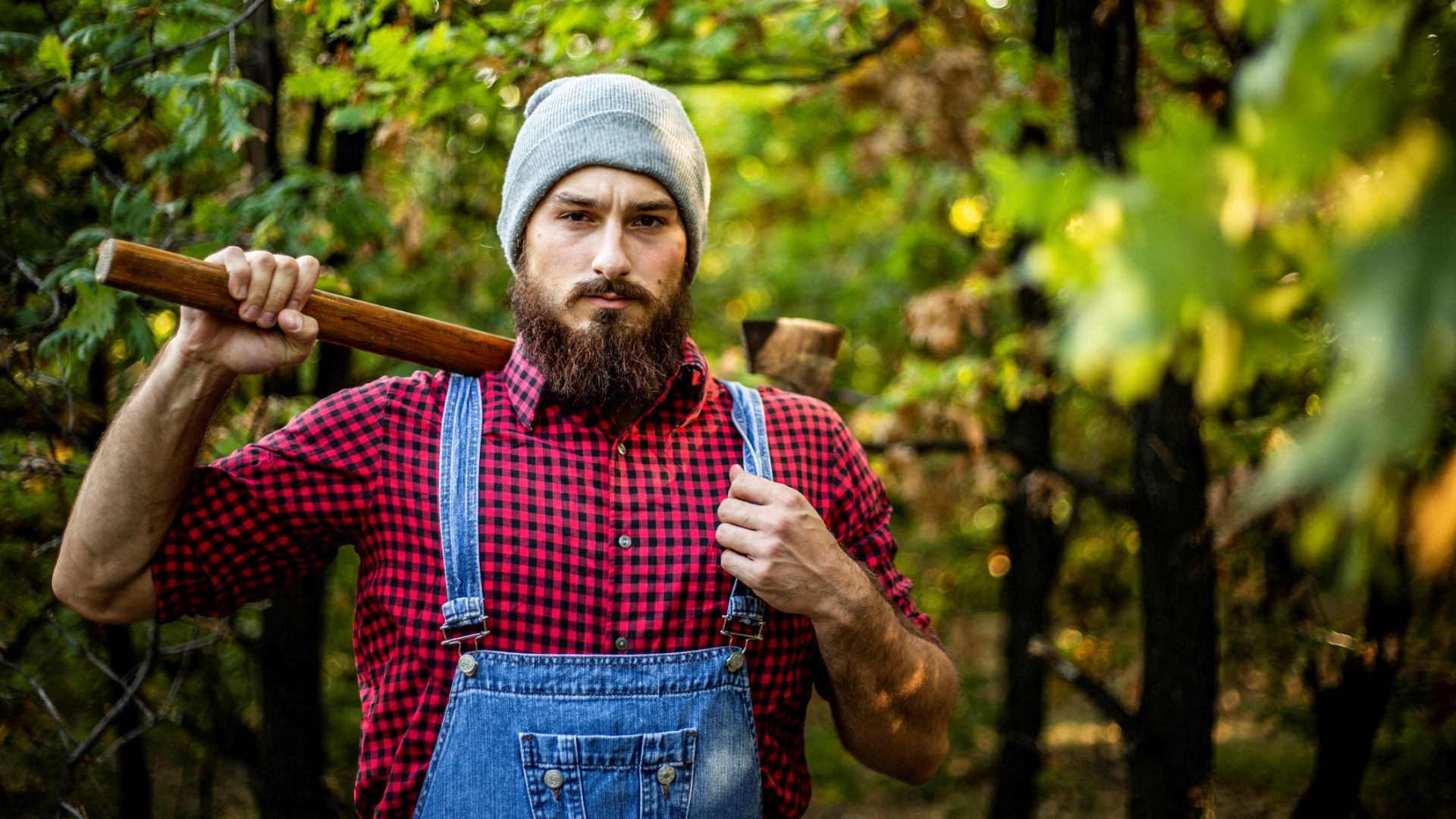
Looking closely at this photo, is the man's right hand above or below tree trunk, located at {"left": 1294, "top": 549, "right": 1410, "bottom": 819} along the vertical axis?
above

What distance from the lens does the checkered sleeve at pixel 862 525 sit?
2.20 meters

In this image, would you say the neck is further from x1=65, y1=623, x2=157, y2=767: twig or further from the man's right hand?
x1=65, y1=623, x2=157, y2=767: twig

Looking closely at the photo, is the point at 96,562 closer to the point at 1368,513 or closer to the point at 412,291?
the point at 1368,513

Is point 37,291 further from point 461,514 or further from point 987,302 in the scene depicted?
point 987,302

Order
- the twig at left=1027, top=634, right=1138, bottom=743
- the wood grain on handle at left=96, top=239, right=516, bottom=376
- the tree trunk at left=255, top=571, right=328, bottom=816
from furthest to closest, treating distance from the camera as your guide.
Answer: the tree trunk at left=255, top=571, right=328, bottom=816
the twig at left=1027, top=634, right=1138, bottom=743
the wood grain on handle at left=96, top=239, right=516, bottom=376

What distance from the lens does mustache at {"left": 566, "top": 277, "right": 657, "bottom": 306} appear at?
6.81ft

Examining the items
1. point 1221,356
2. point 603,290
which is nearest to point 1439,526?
point 1221,356

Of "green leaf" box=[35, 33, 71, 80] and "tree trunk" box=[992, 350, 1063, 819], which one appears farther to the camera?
"tree trunk" box=[992, 350, 1063, 819]

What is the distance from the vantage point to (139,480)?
1690 millimetres

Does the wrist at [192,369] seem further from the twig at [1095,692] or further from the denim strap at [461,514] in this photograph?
the twig at [1095,692]

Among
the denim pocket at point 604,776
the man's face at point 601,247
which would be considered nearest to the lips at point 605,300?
the man's face at point 601,247

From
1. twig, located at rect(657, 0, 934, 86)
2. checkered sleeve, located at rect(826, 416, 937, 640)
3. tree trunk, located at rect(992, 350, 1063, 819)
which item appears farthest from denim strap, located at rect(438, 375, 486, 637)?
tree trunk, located at rect(992, 350, 1063, 819)

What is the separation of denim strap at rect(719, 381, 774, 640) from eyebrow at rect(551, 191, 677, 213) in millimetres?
458

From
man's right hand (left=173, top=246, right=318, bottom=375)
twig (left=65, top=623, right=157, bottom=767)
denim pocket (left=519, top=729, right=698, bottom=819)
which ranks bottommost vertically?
twig (left=65, top=623, right=157, bottom=767)
